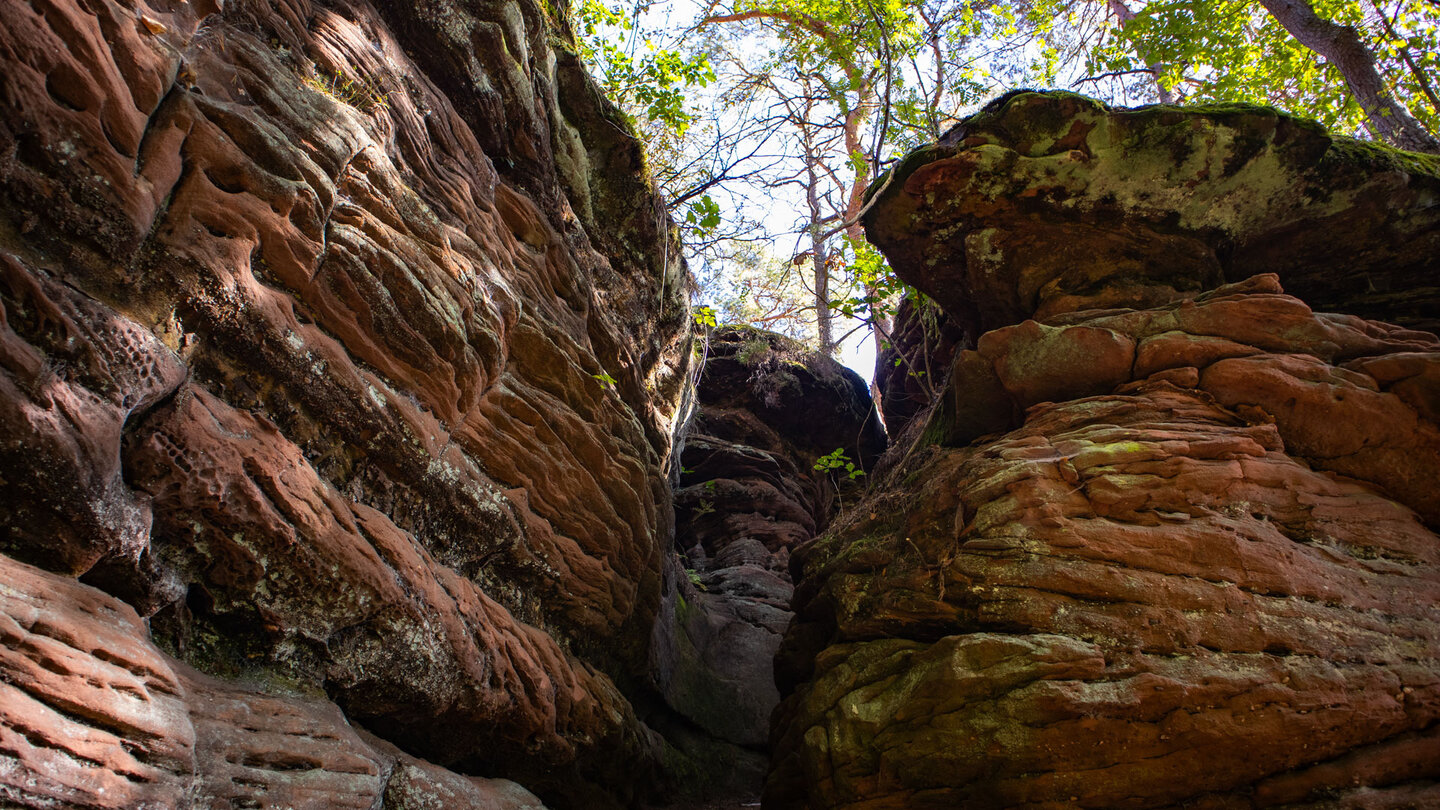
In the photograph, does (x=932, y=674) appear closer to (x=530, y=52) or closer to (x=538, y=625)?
(x=538, y=625)

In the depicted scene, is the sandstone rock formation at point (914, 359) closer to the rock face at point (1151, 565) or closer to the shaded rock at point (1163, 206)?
the shaded rock at point (1163, 206)

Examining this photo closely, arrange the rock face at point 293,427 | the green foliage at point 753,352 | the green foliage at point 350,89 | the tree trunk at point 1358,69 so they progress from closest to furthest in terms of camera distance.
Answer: the rock face at point 293,427, the green foliage at point 350,89, the tree trunk at point 1358,69, the green foliage at point 753,352

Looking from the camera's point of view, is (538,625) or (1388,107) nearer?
(538,625)

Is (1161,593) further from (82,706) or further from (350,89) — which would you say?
(350,89)

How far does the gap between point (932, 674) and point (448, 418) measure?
497cm

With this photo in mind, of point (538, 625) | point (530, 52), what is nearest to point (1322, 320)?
point (538, 625)

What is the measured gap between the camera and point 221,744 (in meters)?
3.69

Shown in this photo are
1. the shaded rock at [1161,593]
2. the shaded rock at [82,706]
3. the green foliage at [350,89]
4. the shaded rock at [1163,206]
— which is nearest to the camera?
the shaded rock at [82,706]

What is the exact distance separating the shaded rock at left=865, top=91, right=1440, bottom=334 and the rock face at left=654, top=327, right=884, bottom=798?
5.96 m

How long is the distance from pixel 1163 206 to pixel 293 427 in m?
10.7

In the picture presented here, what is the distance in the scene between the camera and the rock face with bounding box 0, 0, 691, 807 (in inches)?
133

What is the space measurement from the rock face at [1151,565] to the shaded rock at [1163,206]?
0.06 meters

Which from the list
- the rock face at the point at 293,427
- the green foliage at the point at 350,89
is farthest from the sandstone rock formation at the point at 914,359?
the green foliage at the point at 350,89

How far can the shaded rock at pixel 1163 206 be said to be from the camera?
914 centimetres
